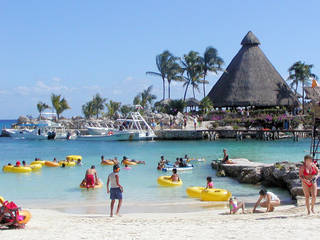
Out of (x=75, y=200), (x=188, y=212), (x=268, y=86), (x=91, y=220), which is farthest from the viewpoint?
(x=268, y=86)

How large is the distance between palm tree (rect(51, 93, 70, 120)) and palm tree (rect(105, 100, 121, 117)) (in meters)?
7.47

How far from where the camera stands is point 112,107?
76625mm

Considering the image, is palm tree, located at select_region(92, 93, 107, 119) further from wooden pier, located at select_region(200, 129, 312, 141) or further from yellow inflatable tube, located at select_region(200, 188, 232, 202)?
yellow inflatable tube, located at select_region(200, 188, 232, 202)

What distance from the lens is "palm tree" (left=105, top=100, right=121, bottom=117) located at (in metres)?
75.6

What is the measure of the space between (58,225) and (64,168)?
16.7m

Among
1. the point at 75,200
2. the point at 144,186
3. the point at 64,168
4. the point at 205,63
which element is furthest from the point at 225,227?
the point at 205,63

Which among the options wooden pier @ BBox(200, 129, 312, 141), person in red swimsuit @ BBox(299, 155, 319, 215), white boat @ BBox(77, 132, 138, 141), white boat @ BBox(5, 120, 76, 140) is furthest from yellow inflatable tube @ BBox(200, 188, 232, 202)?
white boat @ BBox(5, 120, 76, 140)

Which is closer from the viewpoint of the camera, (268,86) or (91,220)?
(91,220)

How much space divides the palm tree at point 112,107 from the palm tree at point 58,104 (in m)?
7.47

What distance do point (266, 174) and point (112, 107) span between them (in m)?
59.4

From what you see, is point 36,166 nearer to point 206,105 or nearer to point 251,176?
point 251,176

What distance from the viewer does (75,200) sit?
16.1 metres

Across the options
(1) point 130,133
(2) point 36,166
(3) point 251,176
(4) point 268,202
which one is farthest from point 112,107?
(4) point 268,202

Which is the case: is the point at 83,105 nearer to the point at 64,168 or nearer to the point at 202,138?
the point at 202,138
